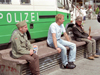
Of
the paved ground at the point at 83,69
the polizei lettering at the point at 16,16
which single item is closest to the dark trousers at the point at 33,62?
the paved ground at the point at 83,69

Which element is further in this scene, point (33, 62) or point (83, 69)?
point (83, 69)

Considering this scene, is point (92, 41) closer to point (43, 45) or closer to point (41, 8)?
point (43, 45)

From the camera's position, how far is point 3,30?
6137 millimetres

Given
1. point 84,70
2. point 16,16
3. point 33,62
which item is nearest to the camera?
point 33,62

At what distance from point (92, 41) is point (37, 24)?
2327mm

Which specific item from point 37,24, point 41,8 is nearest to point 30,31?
point 37,24

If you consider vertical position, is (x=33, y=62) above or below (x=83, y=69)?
above

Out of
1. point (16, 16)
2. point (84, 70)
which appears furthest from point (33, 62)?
point (16, 16)

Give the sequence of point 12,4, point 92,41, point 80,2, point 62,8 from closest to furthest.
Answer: point 92,41
point 12,4
point 62,8
point 80,2

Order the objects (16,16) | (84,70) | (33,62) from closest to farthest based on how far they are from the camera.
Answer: (33,62) → (84,70) → (16,16)

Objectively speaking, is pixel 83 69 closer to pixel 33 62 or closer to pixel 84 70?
pixel 84 70

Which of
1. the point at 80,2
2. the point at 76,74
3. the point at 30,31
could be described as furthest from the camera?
the point at 80,2

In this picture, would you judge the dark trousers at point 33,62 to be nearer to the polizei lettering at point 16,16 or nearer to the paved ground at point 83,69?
the paved ground at point 83,69

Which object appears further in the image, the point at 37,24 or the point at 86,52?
the point at 37,24
